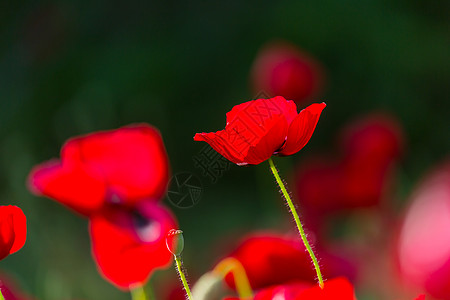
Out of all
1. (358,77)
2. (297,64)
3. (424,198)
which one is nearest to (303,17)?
(358,77)

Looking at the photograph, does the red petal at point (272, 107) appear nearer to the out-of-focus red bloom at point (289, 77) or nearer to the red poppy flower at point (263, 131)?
the red poppy flower at point (263, 131)

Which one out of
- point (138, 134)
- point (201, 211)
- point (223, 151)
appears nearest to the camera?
point (223, 151)

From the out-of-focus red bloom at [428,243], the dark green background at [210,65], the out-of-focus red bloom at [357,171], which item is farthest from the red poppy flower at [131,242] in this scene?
the dark green background at [210,65]

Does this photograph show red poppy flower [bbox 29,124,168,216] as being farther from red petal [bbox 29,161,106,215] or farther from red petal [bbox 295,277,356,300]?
red petal [bbox 295,277,356,300]

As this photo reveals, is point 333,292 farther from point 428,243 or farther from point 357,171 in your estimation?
point 357,171

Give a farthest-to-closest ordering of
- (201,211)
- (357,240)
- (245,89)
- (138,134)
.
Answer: (245,89) < (201,211) < (357,240) < (138,134)

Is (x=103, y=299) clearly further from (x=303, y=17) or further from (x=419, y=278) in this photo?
(x=303, y=17)

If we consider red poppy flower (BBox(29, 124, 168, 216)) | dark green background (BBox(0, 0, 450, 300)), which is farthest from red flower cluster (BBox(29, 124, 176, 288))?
dark green background (BBox(0, 0, 450, 300))
